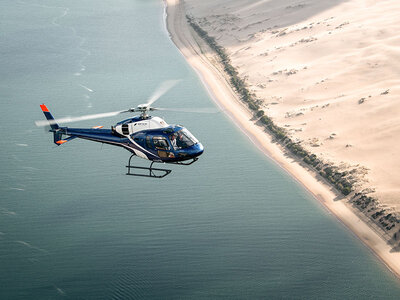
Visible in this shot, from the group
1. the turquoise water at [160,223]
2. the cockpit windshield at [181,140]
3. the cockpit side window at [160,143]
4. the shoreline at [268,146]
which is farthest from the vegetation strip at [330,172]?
the cockpit side window at [160,143]

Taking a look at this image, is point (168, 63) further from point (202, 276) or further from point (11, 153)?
point (202, 276)

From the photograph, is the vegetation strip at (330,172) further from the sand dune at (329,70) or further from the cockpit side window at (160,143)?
the cockpit side window at (160,143)

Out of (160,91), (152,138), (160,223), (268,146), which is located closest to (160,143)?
(152,138)

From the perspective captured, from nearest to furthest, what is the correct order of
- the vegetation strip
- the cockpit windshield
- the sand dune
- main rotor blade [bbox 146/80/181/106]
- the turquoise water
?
the turquoise water < the cockpit windshield < main rotor blade [bbox 146/80/181/106] < the vegetation strip < the sand dune

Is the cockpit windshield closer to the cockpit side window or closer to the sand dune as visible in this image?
the cockpit side window

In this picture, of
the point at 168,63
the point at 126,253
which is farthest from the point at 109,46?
the point at 126,253

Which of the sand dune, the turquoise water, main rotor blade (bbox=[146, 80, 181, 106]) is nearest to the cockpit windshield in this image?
main rotor blade (bbox=[146, 80, 181, 106])

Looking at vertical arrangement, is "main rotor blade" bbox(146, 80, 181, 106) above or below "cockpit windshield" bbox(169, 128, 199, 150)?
above
